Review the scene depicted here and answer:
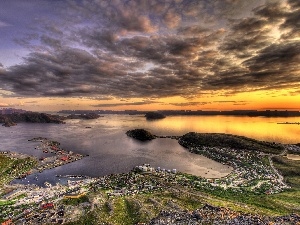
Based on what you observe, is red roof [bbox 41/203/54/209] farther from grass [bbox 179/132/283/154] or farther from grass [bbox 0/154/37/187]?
grass [bbox 179/132/283/154]

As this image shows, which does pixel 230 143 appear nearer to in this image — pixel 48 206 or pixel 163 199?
pixel 163 199

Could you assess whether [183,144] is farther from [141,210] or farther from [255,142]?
[141,210]

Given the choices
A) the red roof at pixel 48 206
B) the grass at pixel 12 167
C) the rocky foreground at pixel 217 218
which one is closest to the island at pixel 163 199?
the rocky foreground at pixel 217 218

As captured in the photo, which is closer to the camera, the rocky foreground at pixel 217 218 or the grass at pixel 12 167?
the rocky foreground at pixel 217 218

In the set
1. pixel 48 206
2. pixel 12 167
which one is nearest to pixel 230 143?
pixel 48 206

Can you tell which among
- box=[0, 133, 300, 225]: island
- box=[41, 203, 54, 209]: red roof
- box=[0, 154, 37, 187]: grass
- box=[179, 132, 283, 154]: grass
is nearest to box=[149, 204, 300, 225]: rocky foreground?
box=[0, 133, 300, 225]: island

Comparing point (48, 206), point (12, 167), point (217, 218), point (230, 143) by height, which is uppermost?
point (217, 218)

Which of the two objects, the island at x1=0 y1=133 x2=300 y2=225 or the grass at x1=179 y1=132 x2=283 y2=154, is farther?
the grass at x1=179 y1=132 x2=283 y2=154

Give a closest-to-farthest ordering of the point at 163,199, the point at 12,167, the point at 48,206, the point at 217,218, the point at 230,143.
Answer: the point at 217,218
the point at 48,206
the point at 163,199
the point at 12,167
the point at 230,143

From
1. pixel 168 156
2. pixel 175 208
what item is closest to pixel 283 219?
pixel 175 208

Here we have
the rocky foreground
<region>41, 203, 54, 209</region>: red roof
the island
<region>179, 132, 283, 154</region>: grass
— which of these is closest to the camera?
the rocky foreground

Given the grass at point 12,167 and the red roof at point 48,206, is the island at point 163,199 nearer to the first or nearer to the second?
the red roof at point 48,206
